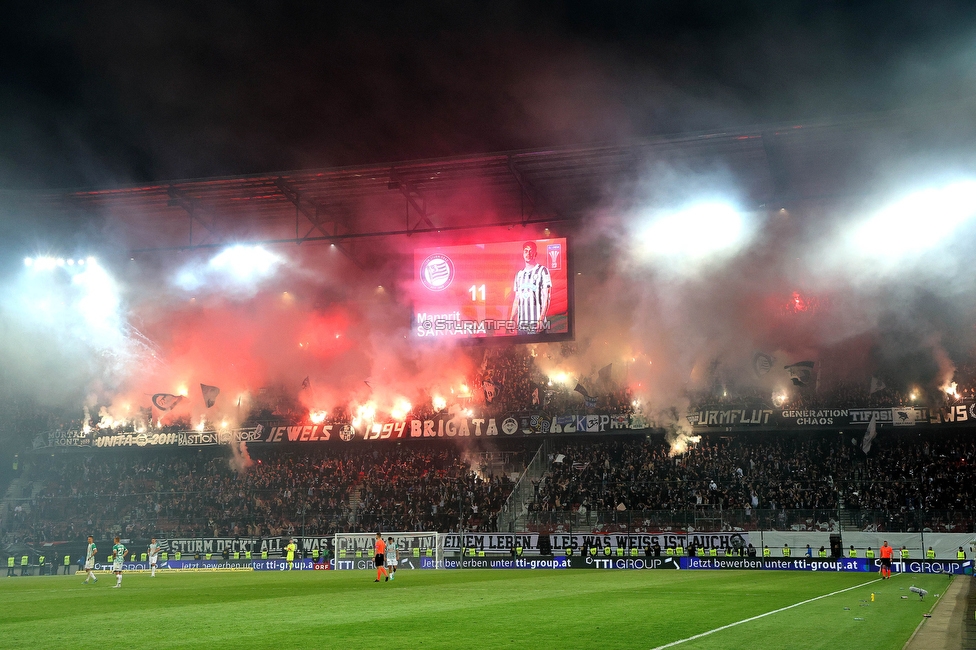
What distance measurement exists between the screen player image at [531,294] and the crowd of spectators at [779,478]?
30.6 feet

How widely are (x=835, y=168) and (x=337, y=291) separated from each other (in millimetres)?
25909

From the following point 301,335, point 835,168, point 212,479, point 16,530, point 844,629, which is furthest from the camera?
point 301,335

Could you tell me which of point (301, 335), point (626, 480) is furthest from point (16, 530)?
point (626, 480)

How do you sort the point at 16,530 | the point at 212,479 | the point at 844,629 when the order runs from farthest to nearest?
the point at 212,479 → the point at 16,530 → the point at 844,629

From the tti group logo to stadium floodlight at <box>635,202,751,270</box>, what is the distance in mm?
8776

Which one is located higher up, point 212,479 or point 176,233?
point 176,233

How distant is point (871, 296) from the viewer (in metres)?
37.4

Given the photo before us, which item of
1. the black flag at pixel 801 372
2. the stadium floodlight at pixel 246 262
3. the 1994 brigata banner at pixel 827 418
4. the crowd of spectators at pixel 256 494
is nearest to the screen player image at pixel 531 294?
the crowd of spectators at pixel 256 494

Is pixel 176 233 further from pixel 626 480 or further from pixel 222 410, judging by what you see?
pixel 626 480

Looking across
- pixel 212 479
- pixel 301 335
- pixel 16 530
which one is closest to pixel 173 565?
pixel 212 479

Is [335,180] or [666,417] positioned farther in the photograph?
[666,417]

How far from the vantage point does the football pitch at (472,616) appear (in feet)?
33.6

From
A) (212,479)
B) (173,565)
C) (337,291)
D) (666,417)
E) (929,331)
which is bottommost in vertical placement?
(173,565)

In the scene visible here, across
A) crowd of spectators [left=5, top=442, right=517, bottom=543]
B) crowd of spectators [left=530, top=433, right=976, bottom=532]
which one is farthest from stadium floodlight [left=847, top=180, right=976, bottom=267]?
crowd of spectators [left=5, top=442, right=517, bottom=543]
